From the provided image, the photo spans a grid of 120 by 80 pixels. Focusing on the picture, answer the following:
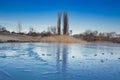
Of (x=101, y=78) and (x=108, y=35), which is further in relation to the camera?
(x=108, y=35)

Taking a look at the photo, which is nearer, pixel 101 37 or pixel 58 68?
pixel 58 68

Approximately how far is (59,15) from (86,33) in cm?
2617

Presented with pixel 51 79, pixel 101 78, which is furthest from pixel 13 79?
pixel 101 78

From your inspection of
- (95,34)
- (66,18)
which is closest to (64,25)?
(66,18)

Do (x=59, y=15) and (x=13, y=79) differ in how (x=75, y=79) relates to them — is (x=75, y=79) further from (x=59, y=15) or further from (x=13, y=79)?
(x=59, y=15)

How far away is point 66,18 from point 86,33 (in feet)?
85.3

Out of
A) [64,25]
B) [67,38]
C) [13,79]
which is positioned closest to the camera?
[13,79]

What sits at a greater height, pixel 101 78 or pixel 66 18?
pixel 66 18

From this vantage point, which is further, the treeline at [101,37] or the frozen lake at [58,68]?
the treeline at [101,37]

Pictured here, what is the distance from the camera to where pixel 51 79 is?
571 centimetres

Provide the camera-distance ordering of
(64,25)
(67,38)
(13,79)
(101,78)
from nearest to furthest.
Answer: (13,79) < (101,78) < (67,38) < (64,25)

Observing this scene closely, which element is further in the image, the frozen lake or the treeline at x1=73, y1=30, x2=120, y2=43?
the treeline at x1=73, y1=30, x2=120, y2=43

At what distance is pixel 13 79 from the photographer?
18.5 ft

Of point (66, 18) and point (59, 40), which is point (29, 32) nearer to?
point (66, 18)
